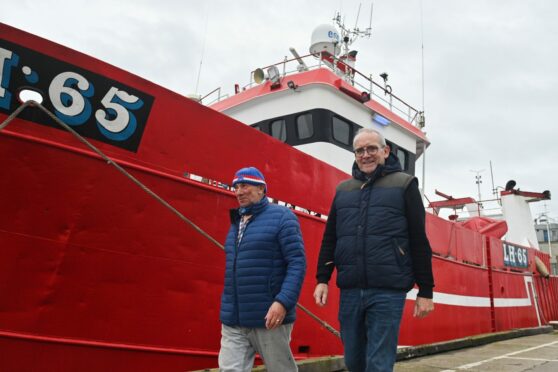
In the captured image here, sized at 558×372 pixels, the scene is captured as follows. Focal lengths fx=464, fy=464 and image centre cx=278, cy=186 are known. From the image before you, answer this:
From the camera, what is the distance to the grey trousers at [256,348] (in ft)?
8.70

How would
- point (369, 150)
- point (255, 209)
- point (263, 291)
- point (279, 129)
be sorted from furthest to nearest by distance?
point (279, 129)
point (255, 209)
point (369, 150)
point (263, 291)

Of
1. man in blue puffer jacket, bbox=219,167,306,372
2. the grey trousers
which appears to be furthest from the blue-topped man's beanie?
the grey trousers

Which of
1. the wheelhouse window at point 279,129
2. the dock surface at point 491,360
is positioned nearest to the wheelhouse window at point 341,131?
the wheelhouse window at point 279,129

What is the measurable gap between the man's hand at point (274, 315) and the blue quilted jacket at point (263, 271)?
3 cm

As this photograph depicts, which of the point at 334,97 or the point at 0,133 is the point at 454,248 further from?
the point at 0,133

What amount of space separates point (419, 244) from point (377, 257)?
248 millimetres

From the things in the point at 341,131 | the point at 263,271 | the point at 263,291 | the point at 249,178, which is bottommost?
the point at 263,291

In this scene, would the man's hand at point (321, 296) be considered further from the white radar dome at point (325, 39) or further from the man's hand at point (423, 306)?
the white radar dome at point (325, 39)

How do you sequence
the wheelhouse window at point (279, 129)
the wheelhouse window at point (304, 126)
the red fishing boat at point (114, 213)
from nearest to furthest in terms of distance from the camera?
the red fishing boat at point (114, 213), the wheelhouse window at point (304, 126), the wheelhouse window at point (279, 129)

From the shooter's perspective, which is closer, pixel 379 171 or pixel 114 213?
pixel 379 171

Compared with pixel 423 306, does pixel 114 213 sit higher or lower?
higher

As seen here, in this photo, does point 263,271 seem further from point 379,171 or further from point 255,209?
point 379,171

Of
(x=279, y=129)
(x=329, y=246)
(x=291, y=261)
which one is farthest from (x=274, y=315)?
(x=279, y=129)

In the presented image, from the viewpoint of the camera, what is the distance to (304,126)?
725 cm
